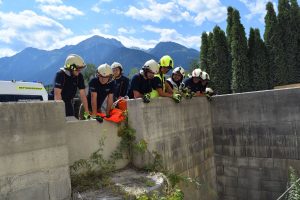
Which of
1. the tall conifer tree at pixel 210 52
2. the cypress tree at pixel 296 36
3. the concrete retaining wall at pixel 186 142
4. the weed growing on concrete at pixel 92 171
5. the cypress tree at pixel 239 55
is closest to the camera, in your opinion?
the concrete retaining wall at pixel 186 142

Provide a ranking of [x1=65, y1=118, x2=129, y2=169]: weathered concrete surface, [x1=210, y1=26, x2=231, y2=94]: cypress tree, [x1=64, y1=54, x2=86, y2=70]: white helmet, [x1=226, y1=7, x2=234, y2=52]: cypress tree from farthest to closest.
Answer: [x1=210, y1=26, x2=231, y2=94]: cypress tree < [x1=226, y1=7, x2=234, y2=52]: cypress tree < [x1=64, y1=54, x2=86, y2=70]: white helmet < [x1=65, y1=118, x2=129, y2=169]: weathered concrete surface

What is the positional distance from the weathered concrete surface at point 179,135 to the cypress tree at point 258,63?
17.6 metres

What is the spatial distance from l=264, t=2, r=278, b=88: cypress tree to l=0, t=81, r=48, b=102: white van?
19.6m

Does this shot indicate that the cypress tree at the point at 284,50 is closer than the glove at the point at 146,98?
No

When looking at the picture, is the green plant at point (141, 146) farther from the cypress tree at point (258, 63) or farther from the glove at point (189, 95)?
the cypress tree at point (258, 63)

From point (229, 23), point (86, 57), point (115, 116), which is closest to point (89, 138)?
point (115, 116)

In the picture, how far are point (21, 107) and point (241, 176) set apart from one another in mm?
7806

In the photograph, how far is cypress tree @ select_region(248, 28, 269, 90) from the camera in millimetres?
27750

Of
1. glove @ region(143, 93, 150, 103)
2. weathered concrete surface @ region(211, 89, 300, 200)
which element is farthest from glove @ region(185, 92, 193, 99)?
glove @ region(143, 93, 150, 103)

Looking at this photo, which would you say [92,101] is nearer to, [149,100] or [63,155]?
[149,100]

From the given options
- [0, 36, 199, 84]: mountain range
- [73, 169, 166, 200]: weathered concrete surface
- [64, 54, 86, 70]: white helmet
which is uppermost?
[0, 36, 199, 84]: mountain range

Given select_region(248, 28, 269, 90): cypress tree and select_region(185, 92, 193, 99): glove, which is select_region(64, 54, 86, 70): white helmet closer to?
select_region(185, 92, 193, 99): glove

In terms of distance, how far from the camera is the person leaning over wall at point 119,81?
876 cm

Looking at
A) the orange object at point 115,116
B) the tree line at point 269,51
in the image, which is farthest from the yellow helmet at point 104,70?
the tree line at point 269,51
